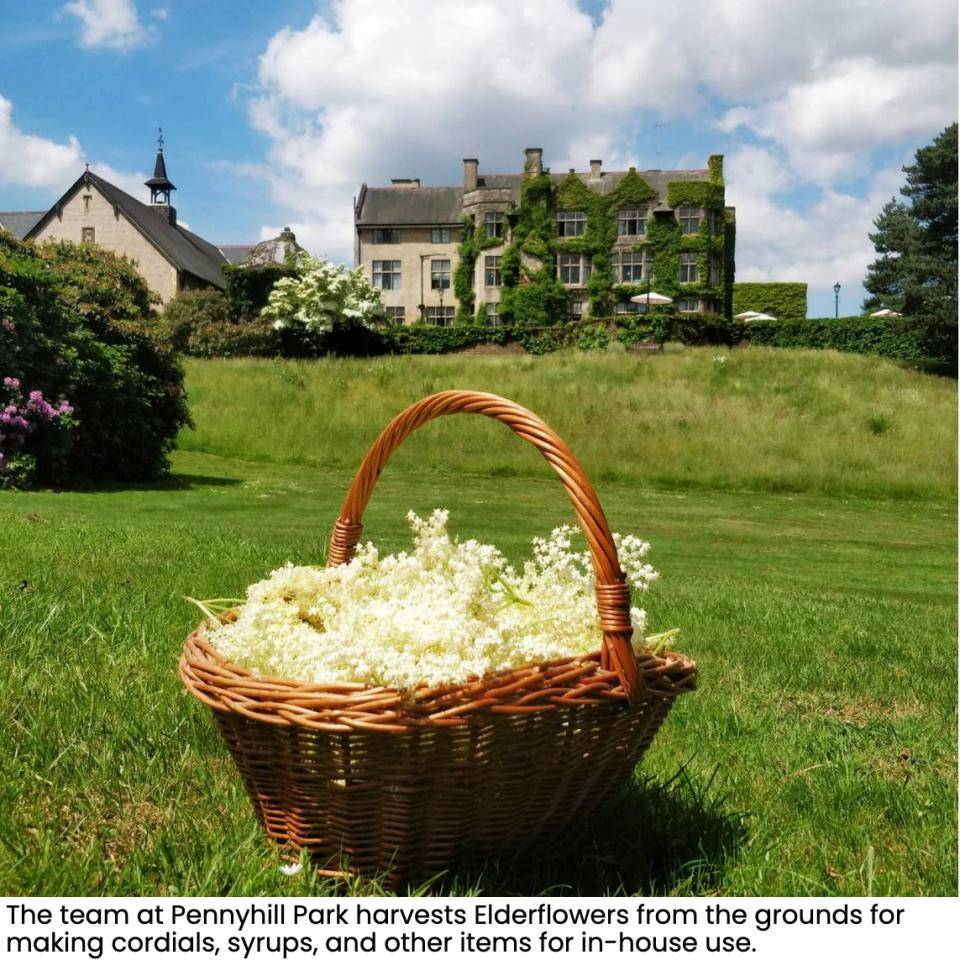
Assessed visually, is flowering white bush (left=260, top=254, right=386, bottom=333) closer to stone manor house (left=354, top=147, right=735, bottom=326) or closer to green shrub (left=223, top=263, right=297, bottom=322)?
green shrub (left=223, top=263, right=297, bottom=322)

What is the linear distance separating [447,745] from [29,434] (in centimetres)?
1844

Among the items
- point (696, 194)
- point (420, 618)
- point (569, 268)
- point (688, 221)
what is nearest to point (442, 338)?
point (569, 268)

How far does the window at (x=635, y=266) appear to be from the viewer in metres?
54.0

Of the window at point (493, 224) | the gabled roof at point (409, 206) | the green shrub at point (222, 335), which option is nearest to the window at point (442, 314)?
the gabled roof at point (409, 206)

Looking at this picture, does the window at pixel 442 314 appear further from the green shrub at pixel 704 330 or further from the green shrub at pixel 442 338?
→ the green shrub at pixel 704 330

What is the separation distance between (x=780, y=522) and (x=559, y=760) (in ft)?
58.9

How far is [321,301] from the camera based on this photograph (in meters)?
45.7

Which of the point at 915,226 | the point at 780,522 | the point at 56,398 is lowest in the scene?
the point at 780,522

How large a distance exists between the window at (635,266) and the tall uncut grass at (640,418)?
18.6 m

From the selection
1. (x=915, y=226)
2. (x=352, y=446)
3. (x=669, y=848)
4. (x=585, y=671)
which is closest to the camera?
(x=585, y=671)

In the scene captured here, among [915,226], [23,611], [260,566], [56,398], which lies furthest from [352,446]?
[915,226]

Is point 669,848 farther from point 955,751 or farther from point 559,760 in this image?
point 955,751

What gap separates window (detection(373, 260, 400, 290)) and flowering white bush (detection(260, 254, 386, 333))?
1542 cm
